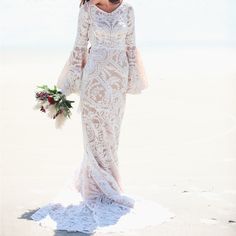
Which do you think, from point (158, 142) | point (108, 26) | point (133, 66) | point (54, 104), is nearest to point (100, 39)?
point (108, 26)

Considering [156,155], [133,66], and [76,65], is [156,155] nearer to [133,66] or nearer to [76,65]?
[133,66]

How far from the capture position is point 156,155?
31.2 ft

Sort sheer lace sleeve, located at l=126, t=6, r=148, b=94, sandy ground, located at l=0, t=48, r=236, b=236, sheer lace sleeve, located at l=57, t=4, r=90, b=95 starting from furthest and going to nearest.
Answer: sheer lace sleeve, located at l=126, t=6, r=148, b=94 → sheer lace sleeve, located at l=57, t=4, r=90, b=95 → sandy ground, located at l=0, t=48, r=236, b=236

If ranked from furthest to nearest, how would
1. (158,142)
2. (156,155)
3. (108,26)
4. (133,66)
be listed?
(158,142)
(156,155)
(133,66)
(108,26)

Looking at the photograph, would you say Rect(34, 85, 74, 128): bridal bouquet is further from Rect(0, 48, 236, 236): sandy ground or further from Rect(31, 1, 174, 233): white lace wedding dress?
Rect(0, 48, 236, 236): sandy ground

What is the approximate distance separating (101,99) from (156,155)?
2741 millimetres

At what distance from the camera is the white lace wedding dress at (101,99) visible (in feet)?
22.4

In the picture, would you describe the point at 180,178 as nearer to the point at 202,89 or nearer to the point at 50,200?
the point at 50,200

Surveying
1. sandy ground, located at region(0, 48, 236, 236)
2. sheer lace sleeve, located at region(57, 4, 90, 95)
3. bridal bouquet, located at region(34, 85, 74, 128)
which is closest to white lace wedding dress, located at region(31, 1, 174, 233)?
sheer lace sleeve, located at region(57, 4, 90, 95)

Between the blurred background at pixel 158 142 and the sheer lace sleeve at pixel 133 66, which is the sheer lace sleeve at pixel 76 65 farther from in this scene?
the blurred background at pixel 158 142

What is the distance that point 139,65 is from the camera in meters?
→ 7.21

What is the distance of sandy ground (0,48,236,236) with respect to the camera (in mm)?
6714

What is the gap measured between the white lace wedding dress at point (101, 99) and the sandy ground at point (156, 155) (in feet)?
1.42

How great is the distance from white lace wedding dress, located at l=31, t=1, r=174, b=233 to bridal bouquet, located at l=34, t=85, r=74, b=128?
0.18m
